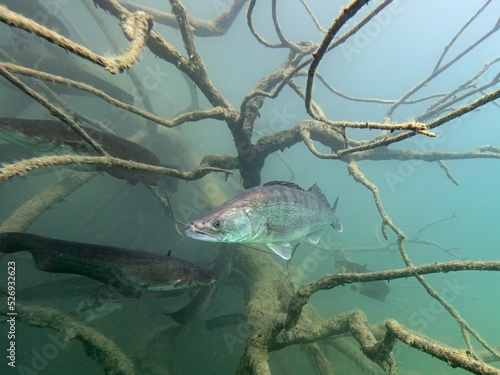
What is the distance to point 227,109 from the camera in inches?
181

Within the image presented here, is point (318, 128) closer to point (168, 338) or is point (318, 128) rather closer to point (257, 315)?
point (257, 315)

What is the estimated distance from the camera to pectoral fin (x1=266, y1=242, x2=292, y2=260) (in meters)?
3.22

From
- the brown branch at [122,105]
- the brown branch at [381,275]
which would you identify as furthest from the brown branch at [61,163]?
the brown branch at [381,275]

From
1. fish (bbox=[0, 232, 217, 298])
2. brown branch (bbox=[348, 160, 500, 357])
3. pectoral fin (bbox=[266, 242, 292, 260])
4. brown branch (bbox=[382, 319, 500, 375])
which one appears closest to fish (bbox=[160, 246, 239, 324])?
fish (bbox=[0, 232, 217, 298])

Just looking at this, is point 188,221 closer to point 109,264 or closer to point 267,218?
point 109,264

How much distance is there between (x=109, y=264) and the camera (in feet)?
9.77

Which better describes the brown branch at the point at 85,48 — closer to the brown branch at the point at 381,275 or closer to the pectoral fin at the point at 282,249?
the brown branch at the point at 381,275

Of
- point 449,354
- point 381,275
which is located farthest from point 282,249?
point 449,354

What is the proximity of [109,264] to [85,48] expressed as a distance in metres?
2.51

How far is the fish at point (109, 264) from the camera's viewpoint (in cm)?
285

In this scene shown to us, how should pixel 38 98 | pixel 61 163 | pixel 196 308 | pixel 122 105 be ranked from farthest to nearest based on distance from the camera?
pixel 196 308, pixel 122 105, pixel 61 163, pixel 38 98

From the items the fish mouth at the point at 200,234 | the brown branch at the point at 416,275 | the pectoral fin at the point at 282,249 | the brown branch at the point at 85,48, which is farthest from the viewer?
the pectoral fin at the point at 282,249

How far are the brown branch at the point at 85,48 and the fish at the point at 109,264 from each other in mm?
2316

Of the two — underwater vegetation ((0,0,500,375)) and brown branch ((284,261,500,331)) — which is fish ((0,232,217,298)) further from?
brown branch ((284,261,500,331))
